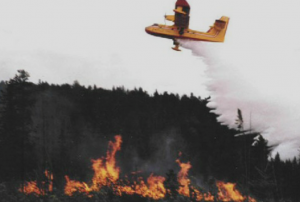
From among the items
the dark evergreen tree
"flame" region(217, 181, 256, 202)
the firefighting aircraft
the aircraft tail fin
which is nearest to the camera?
"flame" region(217, 181, 256, 202)

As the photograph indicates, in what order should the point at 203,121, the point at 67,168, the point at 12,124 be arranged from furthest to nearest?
the point at 203,121 → the point at 67,168 → the point at 12,124

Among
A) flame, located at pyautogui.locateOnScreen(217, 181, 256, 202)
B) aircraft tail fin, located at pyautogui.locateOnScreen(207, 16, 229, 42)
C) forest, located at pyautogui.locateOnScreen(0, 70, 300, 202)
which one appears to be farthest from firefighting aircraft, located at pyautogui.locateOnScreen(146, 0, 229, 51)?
forest, located at pyautogui.locateOnScreen(0, 70, 300, 202)

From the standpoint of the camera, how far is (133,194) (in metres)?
42.7

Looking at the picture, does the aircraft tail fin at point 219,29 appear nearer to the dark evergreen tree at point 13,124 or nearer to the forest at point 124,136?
the forest at point 124,136

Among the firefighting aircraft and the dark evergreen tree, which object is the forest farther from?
the firefighting aircraft

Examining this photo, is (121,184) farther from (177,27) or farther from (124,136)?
(124,136)

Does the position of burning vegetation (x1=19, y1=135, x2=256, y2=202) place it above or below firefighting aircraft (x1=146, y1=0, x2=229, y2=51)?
below

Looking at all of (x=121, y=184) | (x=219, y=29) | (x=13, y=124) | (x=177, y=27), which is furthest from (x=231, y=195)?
(x=13, y=124)

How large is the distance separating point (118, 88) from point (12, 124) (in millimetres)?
44702

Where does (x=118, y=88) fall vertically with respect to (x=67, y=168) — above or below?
above

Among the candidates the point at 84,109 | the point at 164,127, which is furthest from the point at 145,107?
the point at 84,109

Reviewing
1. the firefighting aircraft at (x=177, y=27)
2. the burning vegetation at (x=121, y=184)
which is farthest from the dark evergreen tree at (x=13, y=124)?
the firefighting aircraft at (x=177, y=27)

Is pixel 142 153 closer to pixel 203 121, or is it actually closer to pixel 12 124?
pixel 203 121

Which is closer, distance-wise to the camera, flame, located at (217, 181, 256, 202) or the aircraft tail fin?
flame, located at (217, 181, 256, 202)
